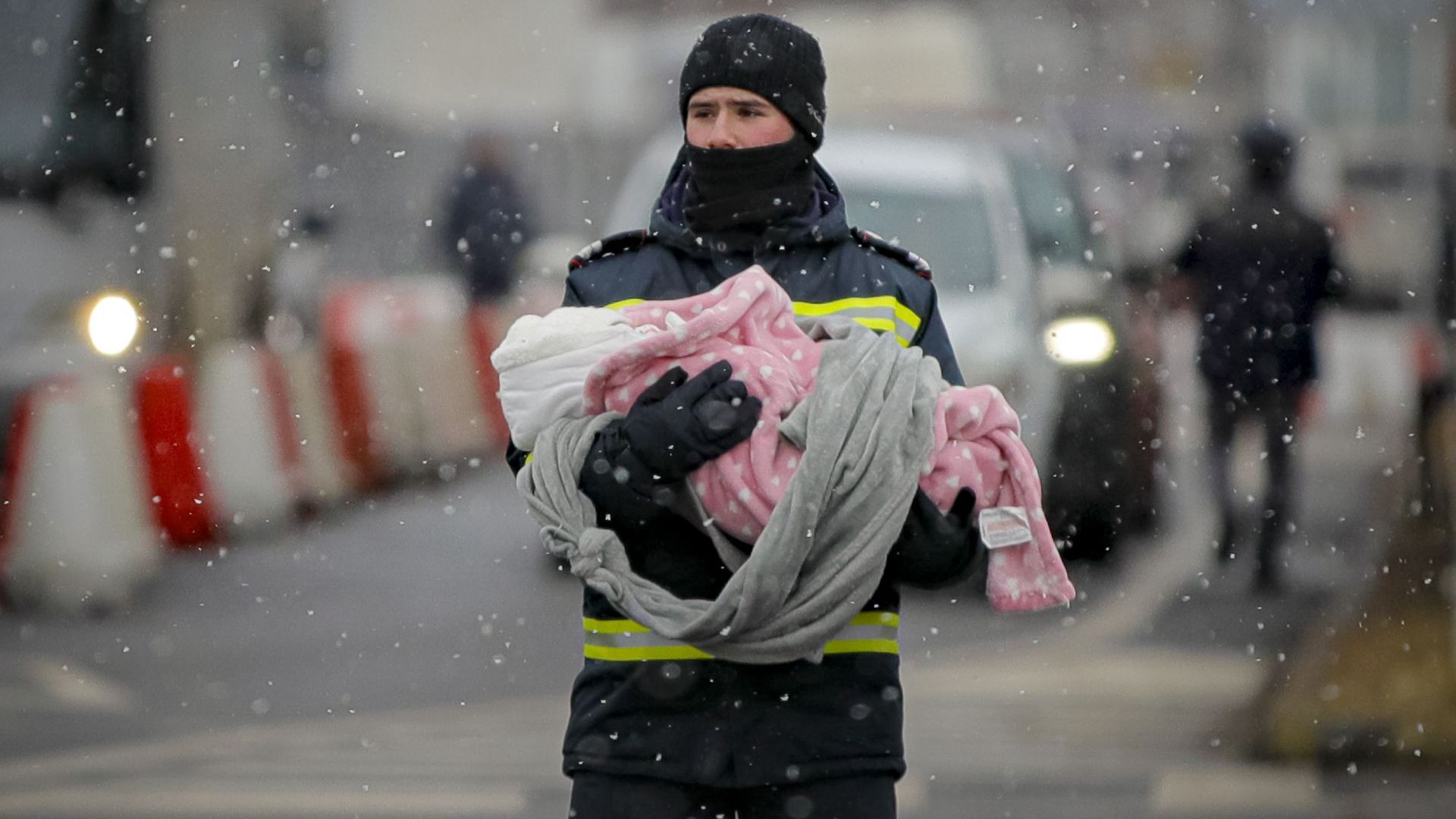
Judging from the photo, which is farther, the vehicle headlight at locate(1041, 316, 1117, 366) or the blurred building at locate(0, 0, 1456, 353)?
the blurred building at locate(0, 0, 1456, 353)

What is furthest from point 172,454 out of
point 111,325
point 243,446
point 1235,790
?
point 1235,790

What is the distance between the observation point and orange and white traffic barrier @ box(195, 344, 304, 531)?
12.0 meters

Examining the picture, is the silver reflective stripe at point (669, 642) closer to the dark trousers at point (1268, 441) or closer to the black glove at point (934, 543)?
the black glove at point (934, 543)

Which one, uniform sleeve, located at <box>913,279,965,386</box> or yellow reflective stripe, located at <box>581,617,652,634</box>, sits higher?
uniform sleeve, located at <box>913,279,965,386</box>

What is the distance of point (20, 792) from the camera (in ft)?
21.9

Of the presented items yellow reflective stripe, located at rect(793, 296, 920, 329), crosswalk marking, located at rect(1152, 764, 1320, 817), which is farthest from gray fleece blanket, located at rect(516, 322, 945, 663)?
crosswalk marking, located at rect(1152, 764, 1320, 817)

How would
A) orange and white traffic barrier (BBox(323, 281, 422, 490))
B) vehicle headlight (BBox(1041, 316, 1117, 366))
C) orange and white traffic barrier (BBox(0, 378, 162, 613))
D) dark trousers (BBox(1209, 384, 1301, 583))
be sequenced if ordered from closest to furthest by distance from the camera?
orange and white traffic barrier (BBox(0, 378, 162, 613)), dark trousers (BBox(1209, 384, 1301, 583)), vehicle headlight (BBox(1041, 316, 1117, 366)), orange and white traffic barrier (BBox(323, 281, 422, 490))

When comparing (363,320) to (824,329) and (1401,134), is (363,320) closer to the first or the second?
(824,329)

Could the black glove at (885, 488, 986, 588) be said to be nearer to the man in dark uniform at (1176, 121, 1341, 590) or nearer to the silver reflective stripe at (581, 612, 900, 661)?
the silver reflective stripe at (581, 612, 900, 661)

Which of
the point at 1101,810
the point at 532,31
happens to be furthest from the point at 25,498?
the point at 532,31

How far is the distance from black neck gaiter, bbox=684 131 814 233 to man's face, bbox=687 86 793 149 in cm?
2

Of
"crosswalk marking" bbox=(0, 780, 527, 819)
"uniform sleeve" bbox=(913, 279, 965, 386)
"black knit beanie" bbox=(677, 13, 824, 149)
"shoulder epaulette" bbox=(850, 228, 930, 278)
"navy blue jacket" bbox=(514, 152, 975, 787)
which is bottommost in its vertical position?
"crosswalk marking" bbox=(0, 780, 527, 819)

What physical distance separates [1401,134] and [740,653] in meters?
46.2

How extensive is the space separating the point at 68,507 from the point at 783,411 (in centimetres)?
726
